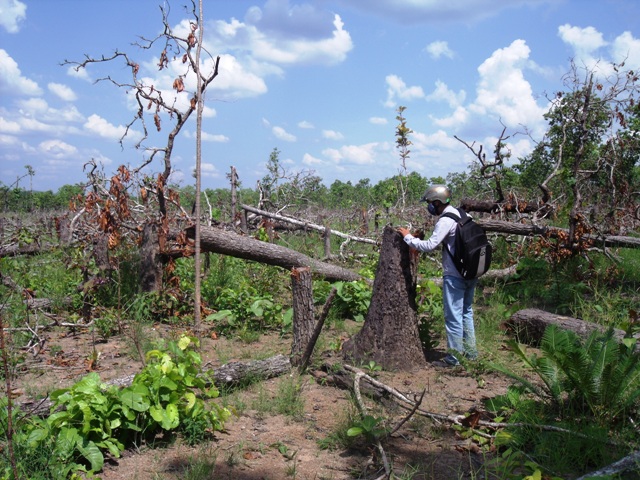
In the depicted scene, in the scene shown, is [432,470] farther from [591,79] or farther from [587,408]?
[591,79]

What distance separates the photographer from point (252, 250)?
7.88 meters

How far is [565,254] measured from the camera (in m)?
8.23

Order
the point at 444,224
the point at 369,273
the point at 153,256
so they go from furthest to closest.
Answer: the point at 369,273 → the point at 153,256 → the point at 444,224

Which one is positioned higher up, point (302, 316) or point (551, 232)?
point (551, 232)

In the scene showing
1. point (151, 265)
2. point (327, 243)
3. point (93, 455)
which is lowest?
point (93, 455)

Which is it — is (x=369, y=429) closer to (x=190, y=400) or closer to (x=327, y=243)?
(x=190, y=400)

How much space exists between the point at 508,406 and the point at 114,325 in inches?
195

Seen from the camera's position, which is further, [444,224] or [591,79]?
[591,79]

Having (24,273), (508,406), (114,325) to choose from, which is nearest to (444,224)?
(508,406)

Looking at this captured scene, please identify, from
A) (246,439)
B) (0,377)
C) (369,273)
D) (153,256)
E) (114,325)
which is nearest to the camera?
(246,439)

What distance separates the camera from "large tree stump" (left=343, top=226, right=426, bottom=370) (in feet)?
17.8

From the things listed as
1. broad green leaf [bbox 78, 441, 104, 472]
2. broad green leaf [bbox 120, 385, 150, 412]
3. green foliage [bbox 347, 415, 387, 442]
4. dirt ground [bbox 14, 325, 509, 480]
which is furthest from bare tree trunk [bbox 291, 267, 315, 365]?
broad green leaf [bbox 78, 441, 104, 472]

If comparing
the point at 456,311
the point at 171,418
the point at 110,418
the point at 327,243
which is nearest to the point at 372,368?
the point at 456,311

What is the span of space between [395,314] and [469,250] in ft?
3.37
